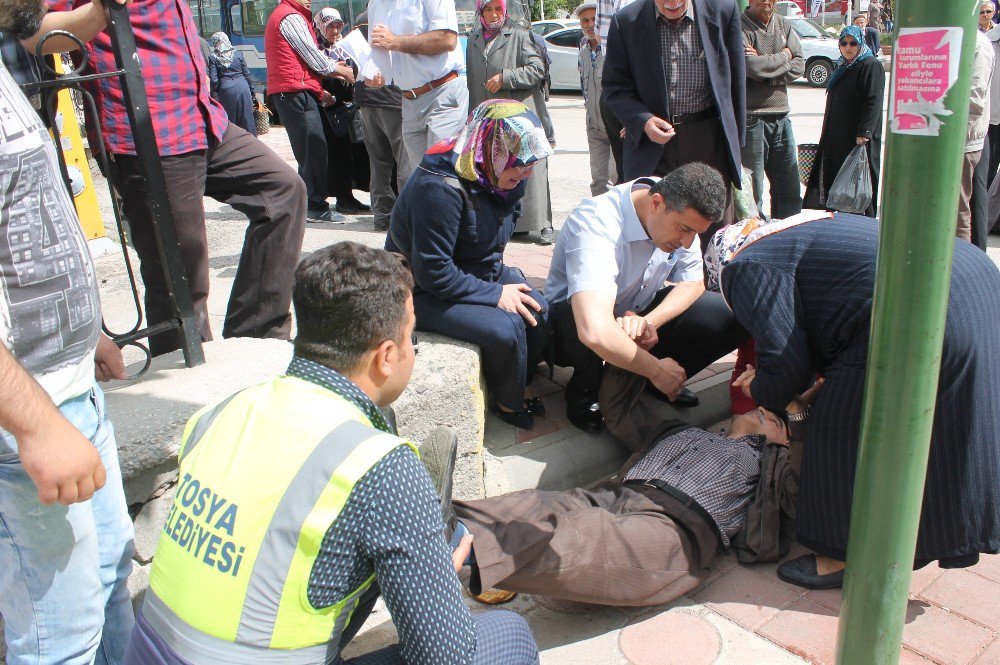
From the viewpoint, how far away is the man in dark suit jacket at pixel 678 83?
393 cm

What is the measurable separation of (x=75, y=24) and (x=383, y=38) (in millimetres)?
2869

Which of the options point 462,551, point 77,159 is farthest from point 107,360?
point 77,159

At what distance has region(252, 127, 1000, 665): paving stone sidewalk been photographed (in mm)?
2289

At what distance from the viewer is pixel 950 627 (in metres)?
2.36

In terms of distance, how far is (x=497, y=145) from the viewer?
2.93m

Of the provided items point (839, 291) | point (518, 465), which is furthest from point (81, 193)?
point (839, 291)

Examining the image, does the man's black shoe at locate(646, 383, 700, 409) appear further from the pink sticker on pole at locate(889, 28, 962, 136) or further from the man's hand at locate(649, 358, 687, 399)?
the pink sticker on pole at locate(889, 28, 962, 136)

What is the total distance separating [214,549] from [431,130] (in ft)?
13.4

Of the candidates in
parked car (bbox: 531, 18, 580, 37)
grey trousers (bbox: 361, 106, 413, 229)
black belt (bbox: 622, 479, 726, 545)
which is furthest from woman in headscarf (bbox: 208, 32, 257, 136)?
parked car (bbox: 531, 18, 580, 37)

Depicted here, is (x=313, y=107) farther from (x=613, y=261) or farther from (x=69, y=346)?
(x=69, y=346)

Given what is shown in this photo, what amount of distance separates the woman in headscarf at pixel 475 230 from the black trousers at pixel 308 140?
351 cm

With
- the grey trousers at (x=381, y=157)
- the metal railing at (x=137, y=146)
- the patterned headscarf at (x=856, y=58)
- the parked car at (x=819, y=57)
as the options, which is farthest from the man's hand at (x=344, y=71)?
the parked car at (x=819, y=57)

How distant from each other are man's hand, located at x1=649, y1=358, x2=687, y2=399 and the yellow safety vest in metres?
1.78

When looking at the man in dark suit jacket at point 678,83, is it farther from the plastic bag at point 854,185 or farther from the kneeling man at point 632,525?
the kneeling man at point 632,525
